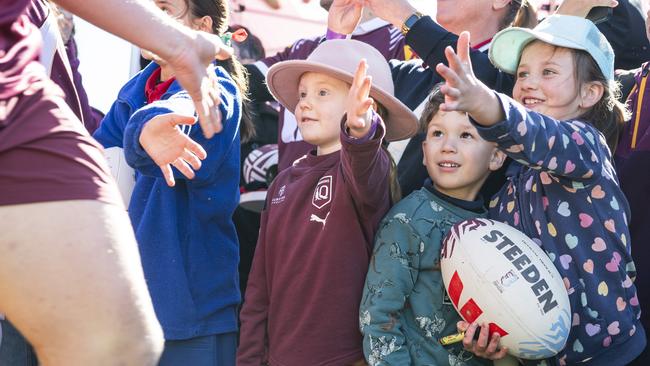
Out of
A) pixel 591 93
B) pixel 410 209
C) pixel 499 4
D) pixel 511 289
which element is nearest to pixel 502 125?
pixel 511 289

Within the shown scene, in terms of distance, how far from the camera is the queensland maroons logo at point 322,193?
344cm

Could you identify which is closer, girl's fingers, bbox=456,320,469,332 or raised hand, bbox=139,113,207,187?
raised hand, bbox=139,113,207,187

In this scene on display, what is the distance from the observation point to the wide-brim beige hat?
362 cm

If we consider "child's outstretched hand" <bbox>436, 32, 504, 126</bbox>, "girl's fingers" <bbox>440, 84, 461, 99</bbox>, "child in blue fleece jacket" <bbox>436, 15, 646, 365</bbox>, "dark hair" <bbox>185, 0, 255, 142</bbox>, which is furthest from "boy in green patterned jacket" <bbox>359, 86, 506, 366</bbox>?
"dark hair" <bbox>185, 0, 255, 142</bbox>

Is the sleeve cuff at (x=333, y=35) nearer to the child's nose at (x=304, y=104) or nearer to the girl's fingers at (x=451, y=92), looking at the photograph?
the child's nose at (x=304, y=104)

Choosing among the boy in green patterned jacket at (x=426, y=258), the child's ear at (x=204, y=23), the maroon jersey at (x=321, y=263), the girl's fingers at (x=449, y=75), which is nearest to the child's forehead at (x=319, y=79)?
the maroon jersey at (x=321, y=263)

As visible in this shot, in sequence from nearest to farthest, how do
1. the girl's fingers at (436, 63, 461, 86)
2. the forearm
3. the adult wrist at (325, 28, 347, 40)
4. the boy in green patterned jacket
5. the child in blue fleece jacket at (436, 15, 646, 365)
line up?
the forearm
the girl's fingers at (436, 63, 461, 86)
the child in blue fleece jacket at (436, 15, 646, 365)
the boy in green patterned jacket
the adult wrist at (325, 28, 347, 40)

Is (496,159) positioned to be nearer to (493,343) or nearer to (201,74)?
(493,343)

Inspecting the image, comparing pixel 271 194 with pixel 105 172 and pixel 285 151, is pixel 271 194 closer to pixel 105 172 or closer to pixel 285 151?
pixel 285 151

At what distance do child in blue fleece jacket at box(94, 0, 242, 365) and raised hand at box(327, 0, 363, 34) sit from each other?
718 mm

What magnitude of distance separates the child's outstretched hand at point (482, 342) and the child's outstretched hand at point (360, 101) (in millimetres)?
741

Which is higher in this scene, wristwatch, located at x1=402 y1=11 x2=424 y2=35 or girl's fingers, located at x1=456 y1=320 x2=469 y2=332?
wristwatch, located at x1=402 y1=11 x2=424 y2=35

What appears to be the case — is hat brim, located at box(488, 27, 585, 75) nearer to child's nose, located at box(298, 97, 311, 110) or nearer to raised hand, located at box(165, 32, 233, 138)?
child's nose, located at box(298, 97, 311, 110)

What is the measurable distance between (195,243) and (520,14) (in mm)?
1886
